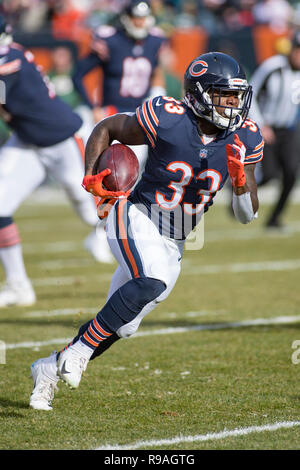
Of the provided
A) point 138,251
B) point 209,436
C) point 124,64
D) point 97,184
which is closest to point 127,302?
point 138,251

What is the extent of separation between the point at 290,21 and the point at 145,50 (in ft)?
23.2

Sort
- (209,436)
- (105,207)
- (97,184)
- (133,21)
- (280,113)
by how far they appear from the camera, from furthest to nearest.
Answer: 1. (280,113)
2. (133,21)
3. (105,207)
4. (97,184)
5. (209,436)

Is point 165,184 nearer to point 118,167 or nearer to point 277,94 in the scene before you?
point 118,167

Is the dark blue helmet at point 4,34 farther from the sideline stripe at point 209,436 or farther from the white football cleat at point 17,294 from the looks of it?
the sideline stripe at point 209,436

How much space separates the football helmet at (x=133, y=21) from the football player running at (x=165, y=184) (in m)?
4.06

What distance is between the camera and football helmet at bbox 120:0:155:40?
24.7 feet

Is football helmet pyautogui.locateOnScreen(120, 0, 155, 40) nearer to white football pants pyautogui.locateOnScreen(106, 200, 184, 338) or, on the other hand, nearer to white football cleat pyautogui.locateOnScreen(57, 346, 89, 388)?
white football pants pyautogui.locateOnScreen(106, 200, 184, 338)

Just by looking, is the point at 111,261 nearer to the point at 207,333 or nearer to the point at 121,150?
the point at 207,333

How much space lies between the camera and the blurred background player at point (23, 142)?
582cm

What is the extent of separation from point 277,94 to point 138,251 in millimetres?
6174

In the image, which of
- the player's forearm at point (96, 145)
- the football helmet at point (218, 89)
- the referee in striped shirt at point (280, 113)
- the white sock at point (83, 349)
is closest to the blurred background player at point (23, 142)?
the player's forearm at point (96, 145)

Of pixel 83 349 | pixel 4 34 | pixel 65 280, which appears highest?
pixel 4 34

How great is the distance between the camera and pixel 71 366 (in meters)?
3.30
